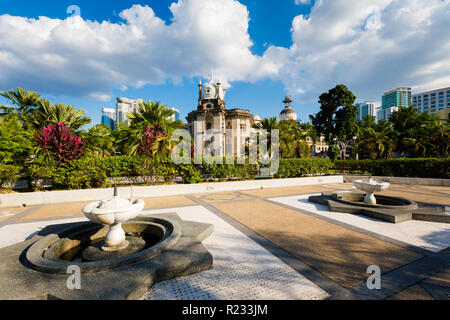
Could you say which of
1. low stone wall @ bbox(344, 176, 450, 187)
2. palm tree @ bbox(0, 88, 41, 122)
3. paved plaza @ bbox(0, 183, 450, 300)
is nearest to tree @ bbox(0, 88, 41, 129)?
palm tree @ bbox(0, 88, 41, 122)

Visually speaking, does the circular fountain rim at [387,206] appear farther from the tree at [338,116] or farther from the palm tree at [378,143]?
the tree at [338,116]

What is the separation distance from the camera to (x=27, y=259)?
3.25m

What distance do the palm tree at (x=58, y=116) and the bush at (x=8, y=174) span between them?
4.90m

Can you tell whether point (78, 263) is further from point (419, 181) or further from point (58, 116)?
point (419, 181)

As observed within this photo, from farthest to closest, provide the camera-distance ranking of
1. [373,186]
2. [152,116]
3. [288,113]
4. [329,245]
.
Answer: [288,113] < [152,116] < [373,186] < [329,245]

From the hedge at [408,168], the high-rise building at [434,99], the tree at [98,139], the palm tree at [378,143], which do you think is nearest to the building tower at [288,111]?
the palm tree at [378,143]

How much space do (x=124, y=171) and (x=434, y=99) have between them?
194 m

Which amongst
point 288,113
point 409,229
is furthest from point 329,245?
point 288,113

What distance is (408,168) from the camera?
16.8 metres

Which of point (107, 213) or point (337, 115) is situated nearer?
point (107, 213)

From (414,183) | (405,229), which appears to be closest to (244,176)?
(405,229)

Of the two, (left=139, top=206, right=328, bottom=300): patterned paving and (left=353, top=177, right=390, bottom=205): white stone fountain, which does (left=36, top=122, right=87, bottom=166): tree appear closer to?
(left=139, top=206, right=328, bottom=300): patterned paving

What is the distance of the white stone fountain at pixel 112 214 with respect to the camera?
3.55 meters

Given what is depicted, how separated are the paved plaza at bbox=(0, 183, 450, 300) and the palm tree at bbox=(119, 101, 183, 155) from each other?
564cm
